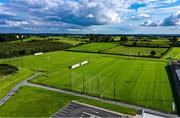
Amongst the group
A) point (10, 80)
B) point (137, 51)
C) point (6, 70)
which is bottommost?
point (10, 80)

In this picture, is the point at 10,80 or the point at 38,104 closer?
the point at 38,104

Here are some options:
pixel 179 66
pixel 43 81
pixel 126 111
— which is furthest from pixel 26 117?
pixel 179 66

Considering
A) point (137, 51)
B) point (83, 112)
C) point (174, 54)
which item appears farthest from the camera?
point (137, 51)

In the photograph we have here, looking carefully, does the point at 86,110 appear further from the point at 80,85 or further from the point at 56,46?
the point at 56,46

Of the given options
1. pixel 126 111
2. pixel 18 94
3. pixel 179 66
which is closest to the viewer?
pixel 126 111

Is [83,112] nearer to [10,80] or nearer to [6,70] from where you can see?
[10,80]

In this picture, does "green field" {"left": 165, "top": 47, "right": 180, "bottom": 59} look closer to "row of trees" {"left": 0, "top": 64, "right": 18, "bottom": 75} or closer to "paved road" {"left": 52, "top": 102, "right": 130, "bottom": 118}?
"row of trees" {"left": 0, "top": 64, "right": 18, "bottom": 75}

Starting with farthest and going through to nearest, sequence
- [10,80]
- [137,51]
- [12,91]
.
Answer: [137,51] < [10,80] < [12,91]

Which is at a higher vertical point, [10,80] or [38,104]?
[10,80]

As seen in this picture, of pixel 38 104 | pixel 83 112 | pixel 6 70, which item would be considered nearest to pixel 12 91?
pixel 38 104
